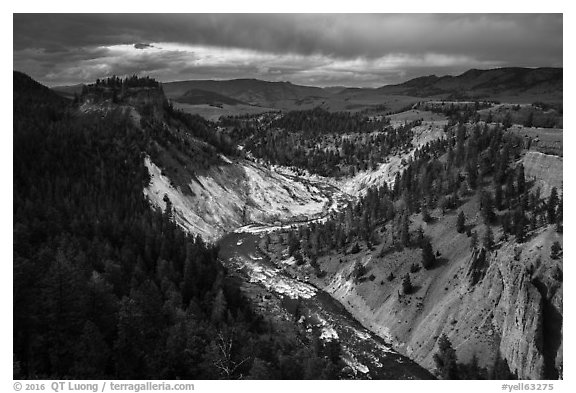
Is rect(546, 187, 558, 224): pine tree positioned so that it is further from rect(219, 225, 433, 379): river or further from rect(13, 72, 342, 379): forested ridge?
rect(13, 72, 342, 379): forested ridge

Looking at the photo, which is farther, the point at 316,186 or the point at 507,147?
the point at 316,186

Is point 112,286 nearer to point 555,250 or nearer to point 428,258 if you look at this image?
point 428,258

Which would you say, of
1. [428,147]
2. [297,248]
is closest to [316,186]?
[428,147]

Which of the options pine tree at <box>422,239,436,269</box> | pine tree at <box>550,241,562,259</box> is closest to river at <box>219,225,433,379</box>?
pine tree at <box>422,239,436,269</box>

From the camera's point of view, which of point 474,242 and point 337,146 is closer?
point 474,242

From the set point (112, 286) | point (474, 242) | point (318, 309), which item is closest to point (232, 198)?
point (318, 309)

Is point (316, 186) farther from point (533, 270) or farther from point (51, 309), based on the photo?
point (51, 309)

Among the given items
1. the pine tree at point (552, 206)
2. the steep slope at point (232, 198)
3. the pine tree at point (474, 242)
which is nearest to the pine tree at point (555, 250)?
the pine tree at point (552, 206)

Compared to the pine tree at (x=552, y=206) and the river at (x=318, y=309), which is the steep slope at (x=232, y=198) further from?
the pine tree at (x=552, y=206)
